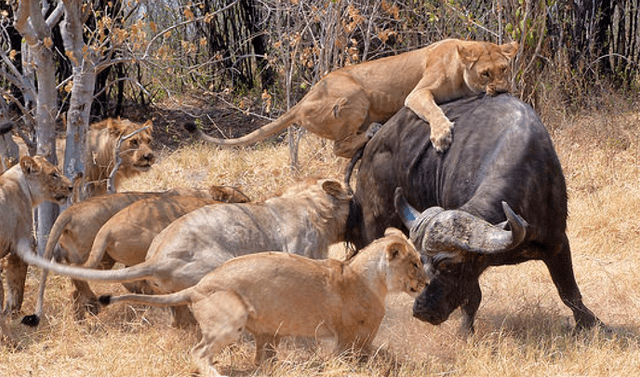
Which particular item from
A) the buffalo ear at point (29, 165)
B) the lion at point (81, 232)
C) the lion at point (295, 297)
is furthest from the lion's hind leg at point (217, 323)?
the buffalo ear at point (29, 165)

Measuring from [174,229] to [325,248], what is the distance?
1.04 m

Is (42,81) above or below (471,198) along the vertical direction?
above

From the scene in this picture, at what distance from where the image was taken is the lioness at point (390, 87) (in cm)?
677

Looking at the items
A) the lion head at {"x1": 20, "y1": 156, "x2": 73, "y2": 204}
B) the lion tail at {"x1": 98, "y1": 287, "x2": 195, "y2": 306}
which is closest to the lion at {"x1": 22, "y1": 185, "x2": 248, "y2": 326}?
the lion head at {"x1": 20, "y1": 156, "x2": 73, "y2": 204}

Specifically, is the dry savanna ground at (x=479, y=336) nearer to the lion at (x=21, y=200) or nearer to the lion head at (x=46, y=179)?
the lion at (x=21, y=200)

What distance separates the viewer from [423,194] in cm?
648

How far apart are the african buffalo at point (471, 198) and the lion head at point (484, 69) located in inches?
6.7

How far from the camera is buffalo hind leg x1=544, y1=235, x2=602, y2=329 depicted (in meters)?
6.00

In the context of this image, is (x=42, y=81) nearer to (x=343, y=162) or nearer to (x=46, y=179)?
(x=46, y=179)

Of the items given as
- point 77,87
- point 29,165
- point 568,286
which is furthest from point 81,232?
point 568,286

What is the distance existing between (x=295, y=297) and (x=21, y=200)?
2.72 meters

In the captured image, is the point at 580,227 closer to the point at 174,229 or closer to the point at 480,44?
the point at 480,44

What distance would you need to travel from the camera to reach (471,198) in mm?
5676

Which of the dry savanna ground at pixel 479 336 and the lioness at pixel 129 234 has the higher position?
the lioness at pixel 129 234
